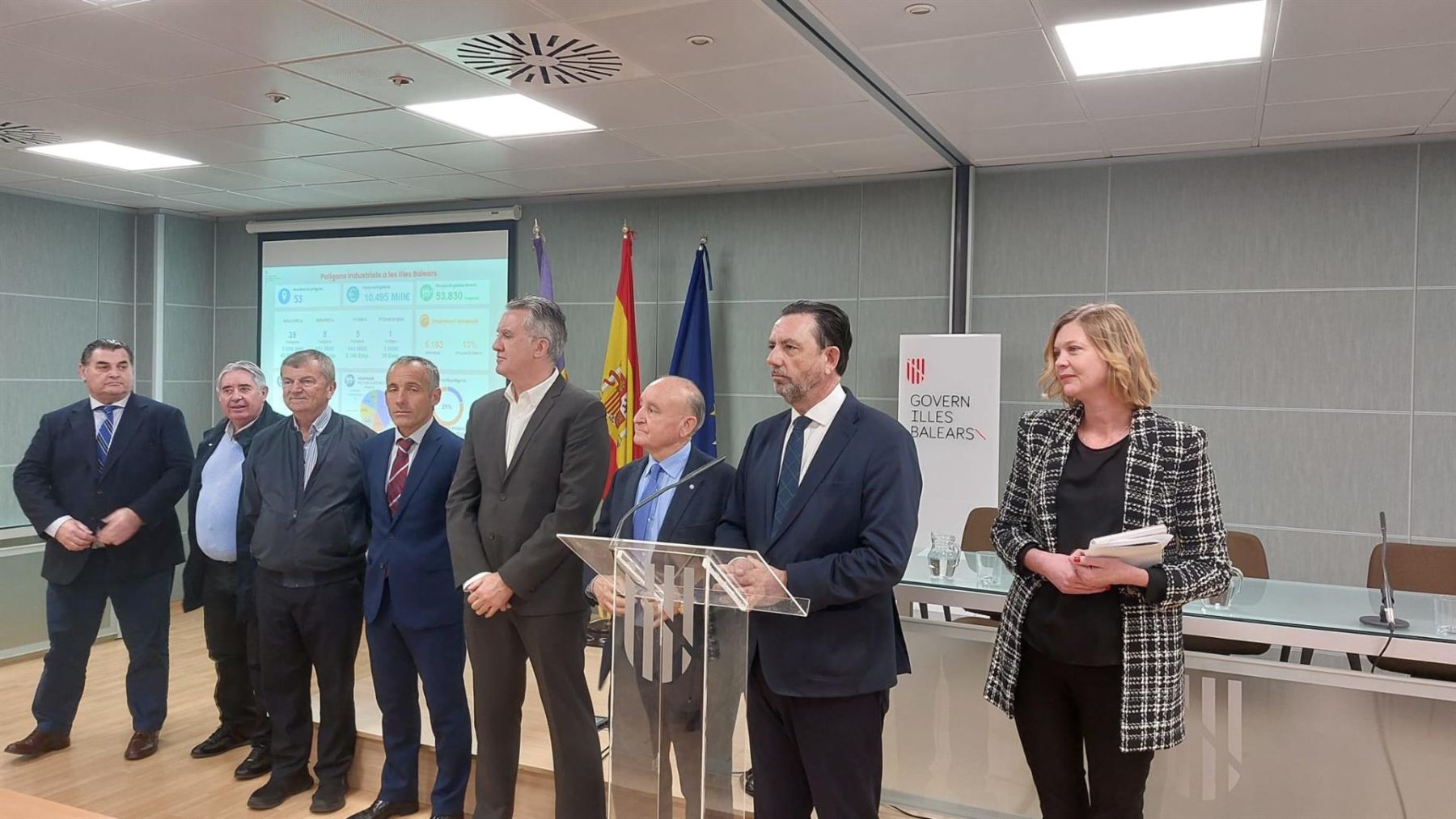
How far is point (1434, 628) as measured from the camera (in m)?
2.66

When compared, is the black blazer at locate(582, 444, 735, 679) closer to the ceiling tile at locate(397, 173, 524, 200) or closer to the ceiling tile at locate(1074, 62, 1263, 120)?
the ceiling tile at locate(1074, 62, 1263, 120)

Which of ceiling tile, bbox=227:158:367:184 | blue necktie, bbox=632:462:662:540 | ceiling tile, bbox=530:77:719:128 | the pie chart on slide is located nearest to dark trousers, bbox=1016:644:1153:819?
blue necktie, bbox=632:462:662:540

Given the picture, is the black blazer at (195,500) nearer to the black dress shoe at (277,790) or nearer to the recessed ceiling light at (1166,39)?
the black dress shoe at (277,790)

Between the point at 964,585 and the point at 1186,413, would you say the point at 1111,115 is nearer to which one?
the point at 1186,413

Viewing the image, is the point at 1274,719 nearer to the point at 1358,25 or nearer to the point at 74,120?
the point at 1358,25

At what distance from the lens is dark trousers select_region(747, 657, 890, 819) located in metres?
2.21

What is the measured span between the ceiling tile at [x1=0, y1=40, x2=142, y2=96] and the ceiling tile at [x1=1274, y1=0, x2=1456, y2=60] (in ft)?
13.8

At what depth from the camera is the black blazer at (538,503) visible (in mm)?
2988

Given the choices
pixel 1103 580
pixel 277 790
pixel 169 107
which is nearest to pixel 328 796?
pixel 277 790

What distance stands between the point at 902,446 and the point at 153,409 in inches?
138

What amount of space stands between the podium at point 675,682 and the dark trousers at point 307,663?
198cm

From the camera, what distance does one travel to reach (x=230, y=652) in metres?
4.20

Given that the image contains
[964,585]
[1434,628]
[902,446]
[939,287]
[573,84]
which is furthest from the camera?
[939,287]

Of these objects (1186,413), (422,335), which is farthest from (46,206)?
(1186,413)
